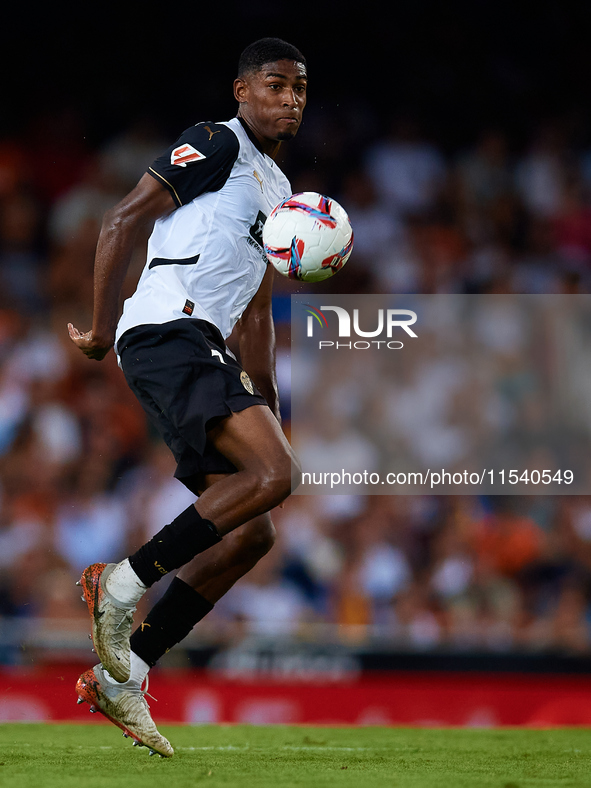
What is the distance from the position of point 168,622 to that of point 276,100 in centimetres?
209

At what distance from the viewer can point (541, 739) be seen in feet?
14.2

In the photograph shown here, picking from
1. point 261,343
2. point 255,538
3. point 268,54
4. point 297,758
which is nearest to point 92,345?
point 261,343

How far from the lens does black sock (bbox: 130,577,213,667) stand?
364 cm

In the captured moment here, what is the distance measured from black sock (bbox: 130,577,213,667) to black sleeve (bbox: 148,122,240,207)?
151cm

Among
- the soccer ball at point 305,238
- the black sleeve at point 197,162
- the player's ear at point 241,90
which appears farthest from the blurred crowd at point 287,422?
the soccer ball at point 305,238

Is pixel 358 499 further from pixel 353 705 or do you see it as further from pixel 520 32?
pixel 520 32

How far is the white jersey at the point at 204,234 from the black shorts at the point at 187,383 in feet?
0.24

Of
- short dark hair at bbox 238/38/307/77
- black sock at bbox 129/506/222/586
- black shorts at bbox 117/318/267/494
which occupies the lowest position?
black sock at bbox 129/506/222/586

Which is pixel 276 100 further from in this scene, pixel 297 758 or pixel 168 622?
pixel 297 758

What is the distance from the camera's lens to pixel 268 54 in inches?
151

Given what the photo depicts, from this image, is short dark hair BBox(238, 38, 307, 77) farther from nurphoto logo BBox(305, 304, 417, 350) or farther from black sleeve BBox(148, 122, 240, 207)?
nurphoto logo BBox(305, 304, 417, 350)

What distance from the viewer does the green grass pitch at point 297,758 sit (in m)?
2.96

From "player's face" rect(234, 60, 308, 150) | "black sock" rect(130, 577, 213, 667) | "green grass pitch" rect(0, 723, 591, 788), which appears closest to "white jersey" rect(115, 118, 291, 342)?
"player's face" rect(234, 60, 308, 150)

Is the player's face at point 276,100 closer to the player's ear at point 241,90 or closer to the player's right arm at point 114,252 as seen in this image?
the player's ear at point 241,90
